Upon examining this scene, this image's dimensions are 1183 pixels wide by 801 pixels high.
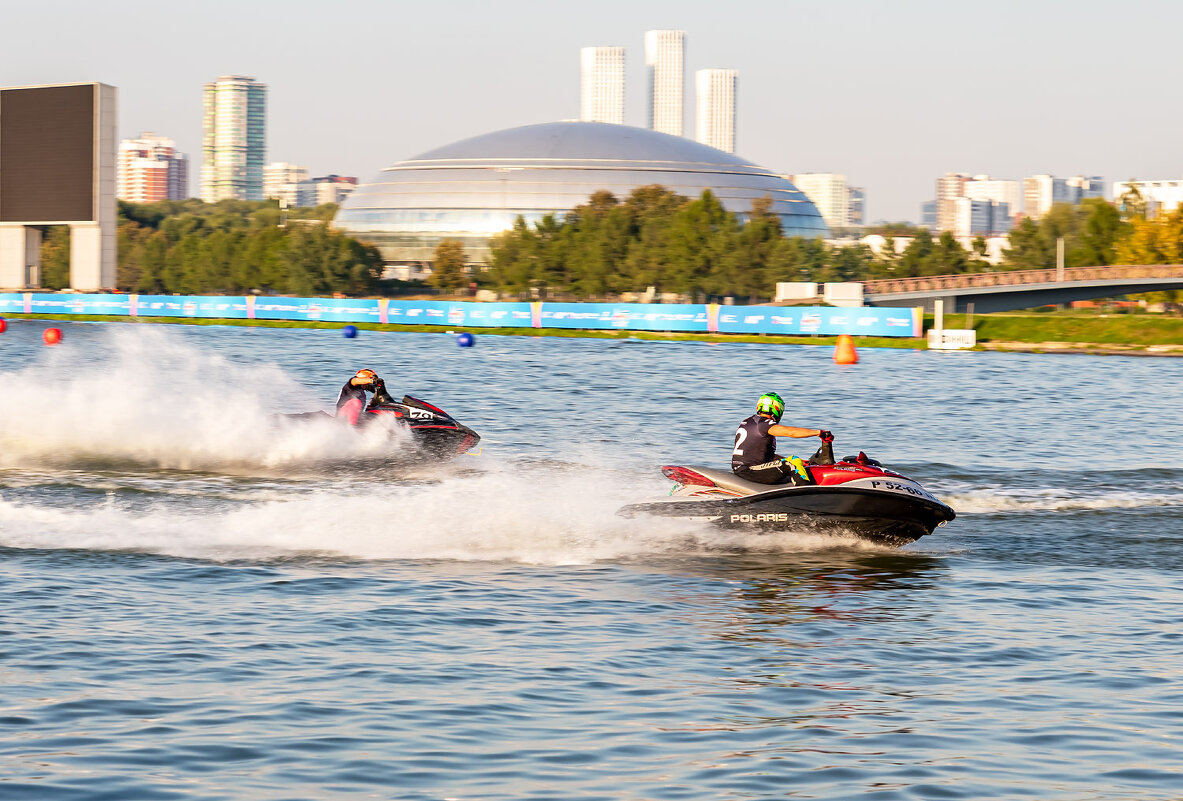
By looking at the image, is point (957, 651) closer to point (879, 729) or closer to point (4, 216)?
point (879, 729)

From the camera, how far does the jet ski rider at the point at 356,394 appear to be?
76.1 ft

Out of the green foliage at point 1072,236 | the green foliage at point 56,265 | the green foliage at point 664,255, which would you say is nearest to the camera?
the green foliage at point 664,255

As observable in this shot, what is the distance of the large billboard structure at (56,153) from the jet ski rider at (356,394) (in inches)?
2978

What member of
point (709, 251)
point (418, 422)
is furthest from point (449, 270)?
point (418, 422)

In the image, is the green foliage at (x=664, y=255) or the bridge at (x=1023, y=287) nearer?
the bridge at (x=1023, y=287)

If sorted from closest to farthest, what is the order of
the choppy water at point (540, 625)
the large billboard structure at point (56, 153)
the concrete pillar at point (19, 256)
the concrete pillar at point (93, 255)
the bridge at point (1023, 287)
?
the choppy water at point (540, 625) → the large billboard structure at point (56, 153) → the concrete pillar at point (93, 255) → the bridge at point (1023, 287) → the concrete pillar at point (19, 256)

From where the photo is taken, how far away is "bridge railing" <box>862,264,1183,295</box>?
99.4 m

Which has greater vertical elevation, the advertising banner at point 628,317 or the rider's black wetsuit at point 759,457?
the advertising banner at point 628,317

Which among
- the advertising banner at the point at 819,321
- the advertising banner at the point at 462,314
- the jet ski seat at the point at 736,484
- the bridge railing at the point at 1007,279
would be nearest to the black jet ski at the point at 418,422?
the jet ski seat at the point at 736,484

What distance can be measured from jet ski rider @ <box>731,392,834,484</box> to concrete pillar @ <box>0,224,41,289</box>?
90793mm

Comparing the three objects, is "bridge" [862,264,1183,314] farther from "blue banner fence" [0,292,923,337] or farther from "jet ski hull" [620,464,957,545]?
"jet ski hull" [620,464,957,545]

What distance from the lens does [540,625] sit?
44.0ft

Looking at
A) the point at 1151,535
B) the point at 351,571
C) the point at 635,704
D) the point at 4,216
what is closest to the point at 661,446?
the point at 1151,535

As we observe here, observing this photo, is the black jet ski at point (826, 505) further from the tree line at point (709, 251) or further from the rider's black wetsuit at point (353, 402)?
the tree line at point (709, 251)
